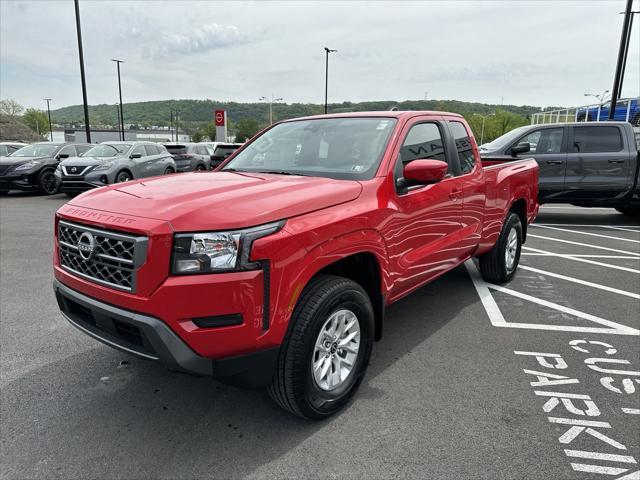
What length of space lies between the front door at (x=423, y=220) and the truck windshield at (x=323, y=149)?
0.22 m

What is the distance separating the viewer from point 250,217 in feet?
7.41

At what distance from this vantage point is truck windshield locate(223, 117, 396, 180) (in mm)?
3244

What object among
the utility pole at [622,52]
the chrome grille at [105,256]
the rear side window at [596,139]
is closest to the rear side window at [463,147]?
the chrome grille at [105,256]

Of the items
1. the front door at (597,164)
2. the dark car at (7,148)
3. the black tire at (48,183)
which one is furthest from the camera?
the dark car at (7,148)

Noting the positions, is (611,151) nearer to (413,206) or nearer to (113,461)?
(413,206)

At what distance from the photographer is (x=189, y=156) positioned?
1853cm

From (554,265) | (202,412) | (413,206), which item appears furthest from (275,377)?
(554,265)

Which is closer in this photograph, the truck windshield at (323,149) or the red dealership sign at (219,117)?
the truck windshield at (323,149)

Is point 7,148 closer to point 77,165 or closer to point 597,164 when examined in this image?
point 77,165

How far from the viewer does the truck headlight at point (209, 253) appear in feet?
7.22

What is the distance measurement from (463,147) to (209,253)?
120 inches

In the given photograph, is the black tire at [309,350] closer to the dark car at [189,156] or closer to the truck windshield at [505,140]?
the truck windshield at [505,140]

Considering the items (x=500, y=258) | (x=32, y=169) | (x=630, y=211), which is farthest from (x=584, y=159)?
(x=32, y=169)

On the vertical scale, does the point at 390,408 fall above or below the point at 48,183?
below
